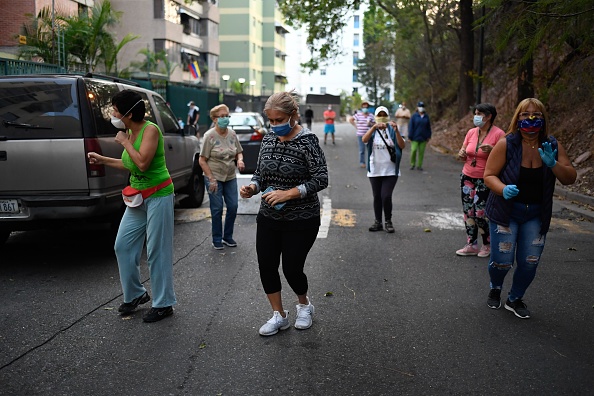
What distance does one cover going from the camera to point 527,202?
16.8ft

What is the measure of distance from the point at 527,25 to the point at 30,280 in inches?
233

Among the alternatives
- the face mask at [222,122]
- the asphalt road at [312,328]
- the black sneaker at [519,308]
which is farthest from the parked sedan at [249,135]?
the black sneaker at [519,308]

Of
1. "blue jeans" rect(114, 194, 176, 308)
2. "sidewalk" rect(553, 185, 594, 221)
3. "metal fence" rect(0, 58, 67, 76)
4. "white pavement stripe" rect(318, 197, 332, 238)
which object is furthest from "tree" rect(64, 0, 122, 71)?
"blue jeans" rect(114, 194, 176, 308)

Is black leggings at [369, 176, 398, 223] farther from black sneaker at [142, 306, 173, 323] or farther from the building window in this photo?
the building window

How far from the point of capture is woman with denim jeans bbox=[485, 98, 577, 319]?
5.08 meters

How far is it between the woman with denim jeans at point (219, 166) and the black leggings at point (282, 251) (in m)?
3.04

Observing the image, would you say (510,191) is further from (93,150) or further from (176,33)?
(176,33)

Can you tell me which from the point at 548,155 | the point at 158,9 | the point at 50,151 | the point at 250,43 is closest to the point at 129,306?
the point at 50,151

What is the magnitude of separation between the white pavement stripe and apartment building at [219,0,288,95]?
52829 millimetres

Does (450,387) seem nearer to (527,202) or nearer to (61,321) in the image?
(527,202)

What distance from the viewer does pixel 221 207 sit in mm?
7922

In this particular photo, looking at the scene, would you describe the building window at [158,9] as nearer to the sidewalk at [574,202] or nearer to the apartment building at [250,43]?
the apartment building at [250,43]

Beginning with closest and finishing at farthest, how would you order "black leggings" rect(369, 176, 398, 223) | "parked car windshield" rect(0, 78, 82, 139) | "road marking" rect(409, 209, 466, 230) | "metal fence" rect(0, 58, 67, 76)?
"parked car windshield" rect(0, 78, 82, 139), "black leggings" rect(369, 176, 398, 223), "road marking" rect(409, 209, 466, 230), "metal fence" rect(0, 58, 67, 76)

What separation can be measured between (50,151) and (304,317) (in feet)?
10.9
